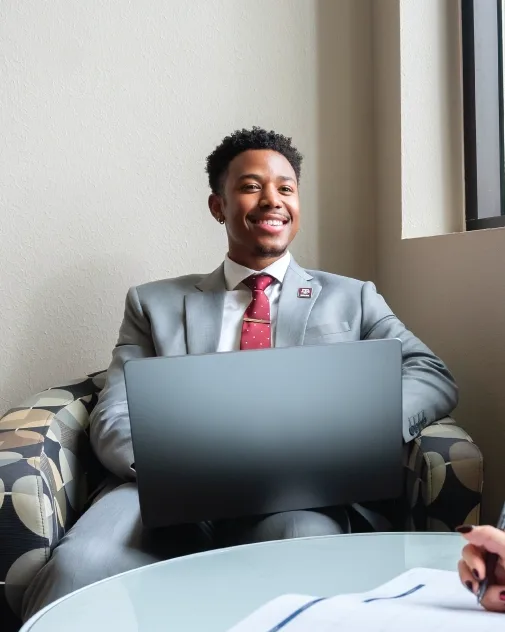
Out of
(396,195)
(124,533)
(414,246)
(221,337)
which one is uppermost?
(396,195)

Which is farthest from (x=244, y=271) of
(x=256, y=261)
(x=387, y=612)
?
(x=387, y=612)

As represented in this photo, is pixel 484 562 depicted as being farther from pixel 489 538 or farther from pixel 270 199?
pixel 270 199

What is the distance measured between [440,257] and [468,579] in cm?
123

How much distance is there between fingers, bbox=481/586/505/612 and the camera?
0.64m

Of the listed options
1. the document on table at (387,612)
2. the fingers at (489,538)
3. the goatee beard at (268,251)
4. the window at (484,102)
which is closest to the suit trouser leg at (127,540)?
the document on table at (387,612)

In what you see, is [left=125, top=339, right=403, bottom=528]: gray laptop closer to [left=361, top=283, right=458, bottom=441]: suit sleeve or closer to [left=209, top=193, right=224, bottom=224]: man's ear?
[left=361, top=283, right=458, bottom=441]: suit sleeve

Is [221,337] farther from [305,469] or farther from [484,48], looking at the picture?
[484,48]

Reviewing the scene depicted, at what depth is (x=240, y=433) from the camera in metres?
0.90

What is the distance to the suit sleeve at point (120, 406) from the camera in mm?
1372

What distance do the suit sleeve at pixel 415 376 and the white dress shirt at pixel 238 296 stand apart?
0.66 ft

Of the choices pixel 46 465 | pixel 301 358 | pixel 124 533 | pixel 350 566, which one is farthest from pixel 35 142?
pixel 350 566

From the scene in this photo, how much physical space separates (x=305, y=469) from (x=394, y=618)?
0.98ft

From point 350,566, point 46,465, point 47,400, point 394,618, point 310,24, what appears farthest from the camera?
point 310,24

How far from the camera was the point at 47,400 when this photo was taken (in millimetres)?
1582
